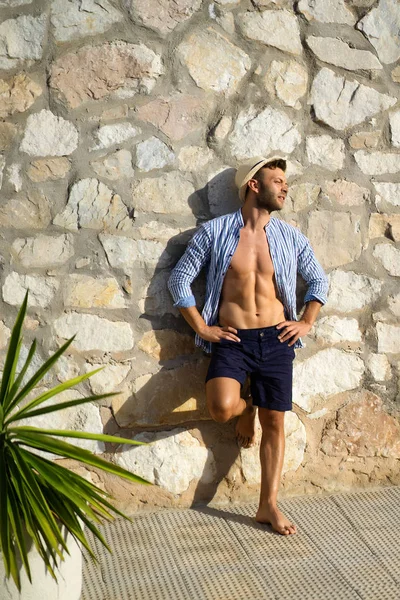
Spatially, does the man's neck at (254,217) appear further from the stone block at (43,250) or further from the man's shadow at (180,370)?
the stone block at (43,250)

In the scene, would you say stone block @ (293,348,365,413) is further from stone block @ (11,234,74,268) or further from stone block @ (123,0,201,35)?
stone block @ (123,0,201,35)

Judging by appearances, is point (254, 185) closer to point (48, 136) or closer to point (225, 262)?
point (225, 262)

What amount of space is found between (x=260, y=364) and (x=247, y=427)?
357 mm

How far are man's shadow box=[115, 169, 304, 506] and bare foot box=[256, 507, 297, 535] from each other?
12.4 inches

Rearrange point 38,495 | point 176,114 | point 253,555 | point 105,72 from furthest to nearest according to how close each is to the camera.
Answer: point 176,114 → point 105,72 → point 253,555 → point 38,495

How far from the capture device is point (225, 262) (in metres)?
3.97

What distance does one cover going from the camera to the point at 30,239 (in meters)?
3.87

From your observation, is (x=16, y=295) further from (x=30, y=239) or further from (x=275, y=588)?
(x=275, y=588)

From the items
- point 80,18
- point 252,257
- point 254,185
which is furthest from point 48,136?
point 252,257

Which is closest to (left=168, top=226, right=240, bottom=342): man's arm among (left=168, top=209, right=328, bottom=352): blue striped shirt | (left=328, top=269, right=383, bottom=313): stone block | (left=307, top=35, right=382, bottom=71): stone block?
(left=168, top=209, right=328, bottom=352): blue striped shirt

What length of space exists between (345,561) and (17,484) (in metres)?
1.59

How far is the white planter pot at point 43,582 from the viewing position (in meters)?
2.98

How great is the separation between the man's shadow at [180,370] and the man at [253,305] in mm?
105

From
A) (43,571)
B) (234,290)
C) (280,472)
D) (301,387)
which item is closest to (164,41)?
(234,290)
